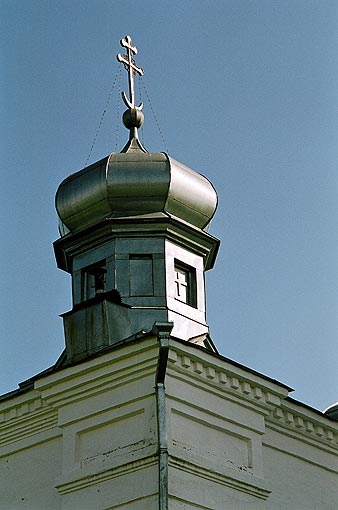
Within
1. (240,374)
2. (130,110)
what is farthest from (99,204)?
(240,374)

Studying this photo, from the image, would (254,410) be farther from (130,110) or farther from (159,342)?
(130,110)

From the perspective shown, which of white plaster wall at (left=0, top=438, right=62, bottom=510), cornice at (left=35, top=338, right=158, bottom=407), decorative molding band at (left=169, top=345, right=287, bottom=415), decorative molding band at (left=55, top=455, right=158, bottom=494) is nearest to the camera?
decorative molding band at (left=55, top=455, right=158, bottom=494)

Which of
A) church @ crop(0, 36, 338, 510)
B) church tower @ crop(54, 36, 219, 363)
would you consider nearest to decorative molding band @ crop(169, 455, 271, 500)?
church @ crop(0, 36, 338, 510)

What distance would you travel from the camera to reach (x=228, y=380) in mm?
13047

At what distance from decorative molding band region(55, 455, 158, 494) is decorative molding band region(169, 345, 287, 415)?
41.2 inches

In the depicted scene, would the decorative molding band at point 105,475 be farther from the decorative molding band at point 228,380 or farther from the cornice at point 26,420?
the decorative molding band at point 228,380

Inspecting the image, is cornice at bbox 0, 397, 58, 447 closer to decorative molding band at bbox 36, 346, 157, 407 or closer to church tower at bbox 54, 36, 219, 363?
decorative molding band at bbox 36, 346, 157, 407

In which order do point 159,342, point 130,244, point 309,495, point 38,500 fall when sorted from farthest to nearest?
point 130,244, point 309,495, point 38,500, point 159,342

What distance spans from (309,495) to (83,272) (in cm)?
452

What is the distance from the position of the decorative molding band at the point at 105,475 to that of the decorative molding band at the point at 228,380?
3.43ft

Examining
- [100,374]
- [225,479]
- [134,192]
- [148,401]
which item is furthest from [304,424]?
[134,192]

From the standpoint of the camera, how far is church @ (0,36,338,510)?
481 inches

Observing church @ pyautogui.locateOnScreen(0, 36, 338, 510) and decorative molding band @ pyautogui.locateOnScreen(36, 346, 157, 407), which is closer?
church @ pyautogui.locateOnScreen(0, 36, 338, 510)

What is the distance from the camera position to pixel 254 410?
44.0ft
